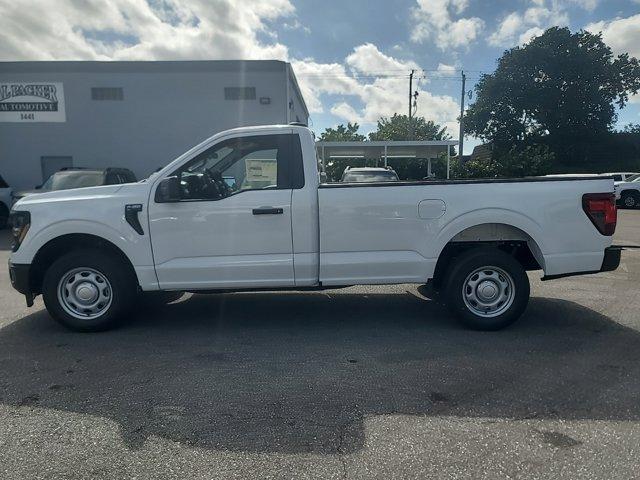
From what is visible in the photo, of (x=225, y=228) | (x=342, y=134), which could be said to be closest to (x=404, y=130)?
(x=342, y=134)

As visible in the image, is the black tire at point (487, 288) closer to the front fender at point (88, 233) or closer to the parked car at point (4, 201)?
the front fender at point (88, 233)

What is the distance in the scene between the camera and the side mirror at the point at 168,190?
4320 mm

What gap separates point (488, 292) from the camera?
4.65 m

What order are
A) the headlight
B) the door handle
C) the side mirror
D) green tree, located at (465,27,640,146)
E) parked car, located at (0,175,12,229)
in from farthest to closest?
green tree, located at (465,27,640,146)
parked car, located at (0,175,12,229)
the headlight
the door handle
the side mirror

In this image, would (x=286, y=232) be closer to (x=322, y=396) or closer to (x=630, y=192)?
(x=322, y=396)

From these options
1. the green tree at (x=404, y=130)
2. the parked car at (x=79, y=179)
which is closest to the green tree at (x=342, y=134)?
the green tree at (x=404, y=130)

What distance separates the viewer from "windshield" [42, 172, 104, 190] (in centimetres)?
1088

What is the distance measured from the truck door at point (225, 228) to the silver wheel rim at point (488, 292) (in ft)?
6.07

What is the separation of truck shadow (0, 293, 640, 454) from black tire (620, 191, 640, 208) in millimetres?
18960

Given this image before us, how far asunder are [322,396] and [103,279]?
8.87 ft

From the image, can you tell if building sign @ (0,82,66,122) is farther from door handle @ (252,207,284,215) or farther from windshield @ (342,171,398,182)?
door handle @ (252,207,284,215)

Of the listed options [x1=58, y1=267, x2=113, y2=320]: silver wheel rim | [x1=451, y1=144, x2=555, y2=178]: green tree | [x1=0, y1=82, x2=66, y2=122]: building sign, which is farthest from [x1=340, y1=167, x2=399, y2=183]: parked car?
[x1=451, y1=144, x2=555, y2=178]: green tree

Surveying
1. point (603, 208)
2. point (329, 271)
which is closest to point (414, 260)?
point (329, 271)

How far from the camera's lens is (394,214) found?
14.7 ft
